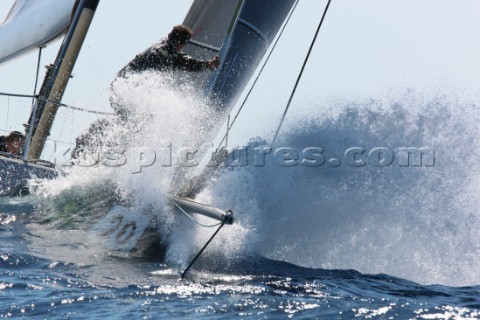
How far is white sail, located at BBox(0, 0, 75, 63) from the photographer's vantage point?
9.77 meters

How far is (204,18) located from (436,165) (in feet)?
11.1

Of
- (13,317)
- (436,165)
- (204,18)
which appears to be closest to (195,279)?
(13,317)

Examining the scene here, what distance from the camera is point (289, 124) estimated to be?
8.23 meters

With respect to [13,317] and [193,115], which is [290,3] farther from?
[13,317]

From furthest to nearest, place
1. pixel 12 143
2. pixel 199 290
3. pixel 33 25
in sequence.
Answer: pixel 33 25
pixel 12 143
pixel 199 290

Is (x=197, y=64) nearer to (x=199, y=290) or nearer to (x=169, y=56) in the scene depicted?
(x=169, y=56)

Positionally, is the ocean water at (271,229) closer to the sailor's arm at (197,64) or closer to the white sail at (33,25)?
the sailor's arm at (197,64)

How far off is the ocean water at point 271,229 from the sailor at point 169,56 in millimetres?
237

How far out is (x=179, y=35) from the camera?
24.3 feet

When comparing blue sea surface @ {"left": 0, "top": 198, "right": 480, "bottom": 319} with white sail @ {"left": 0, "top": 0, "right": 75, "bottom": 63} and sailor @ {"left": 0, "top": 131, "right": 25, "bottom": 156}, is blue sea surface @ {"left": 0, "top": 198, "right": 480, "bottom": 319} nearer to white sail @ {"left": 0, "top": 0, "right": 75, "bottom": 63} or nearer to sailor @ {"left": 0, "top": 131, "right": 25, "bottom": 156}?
sailor @ {"left": 0, "top": 131, "right": 25, "bottom": 156}

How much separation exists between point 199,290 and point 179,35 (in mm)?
3443

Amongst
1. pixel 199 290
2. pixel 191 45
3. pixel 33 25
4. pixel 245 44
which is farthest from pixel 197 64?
pixel 33 25

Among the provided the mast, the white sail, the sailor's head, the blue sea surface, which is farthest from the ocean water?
the white sail

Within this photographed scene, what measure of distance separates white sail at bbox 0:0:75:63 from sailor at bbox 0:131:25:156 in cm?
135
